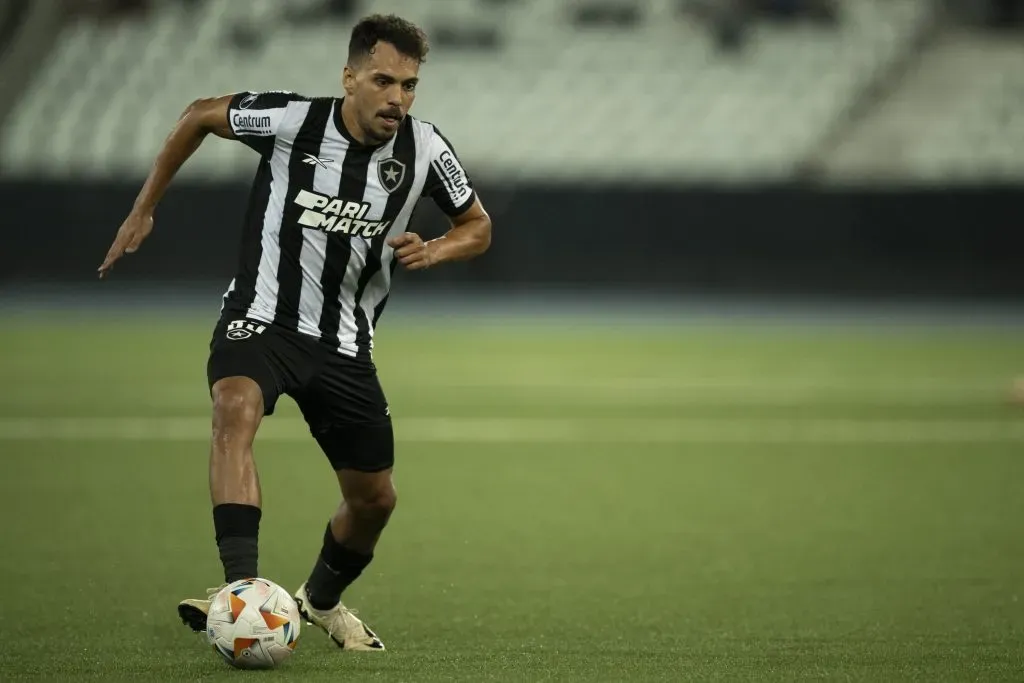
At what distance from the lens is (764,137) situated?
26969mm

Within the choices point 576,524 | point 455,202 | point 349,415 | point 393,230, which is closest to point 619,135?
point 576,524

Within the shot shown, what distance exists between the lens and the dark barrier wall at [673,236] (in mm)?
22984

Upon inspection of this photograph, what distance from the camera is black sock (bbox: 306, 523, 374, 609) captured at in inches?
215

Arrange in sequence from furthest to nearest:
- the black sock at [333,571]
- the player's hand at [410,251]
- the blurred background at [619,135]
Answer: the blurred background at [619,135] < the black sock at [333,571] < the player's hand at [410,251]

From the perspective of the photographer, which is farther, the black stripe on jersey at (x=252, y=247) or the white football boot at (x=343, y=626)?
the black stripe on jersey at (x=252, y=247)

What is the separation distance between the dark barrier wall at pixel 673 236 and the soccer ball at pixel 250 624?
1835 cm

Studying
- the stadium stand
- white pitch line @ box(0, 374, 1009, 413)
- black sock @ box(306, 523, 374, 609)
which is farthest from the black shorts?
the stadium stand

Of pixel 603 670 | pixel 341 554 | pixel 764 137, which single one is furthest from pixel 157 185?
pixel 764 137

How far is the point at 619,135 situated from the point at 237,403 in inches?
897

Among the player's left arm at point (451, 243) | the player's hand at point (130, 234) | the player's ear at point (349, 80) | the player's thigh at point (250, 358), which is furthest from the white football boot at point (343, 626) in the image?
the player's ear at point (349, 80)

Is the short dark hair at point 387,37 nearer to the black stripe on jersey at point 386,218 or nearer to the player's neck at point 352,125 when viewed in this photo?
the player's neck at point 352,125

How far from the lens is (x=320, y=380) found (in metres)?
5.21

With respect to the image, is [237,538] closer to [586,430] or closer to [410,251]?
[410,251]

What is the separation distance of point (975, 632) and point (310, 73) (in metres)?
23.9
